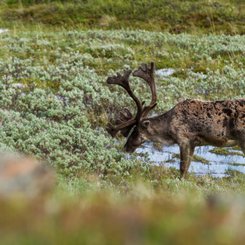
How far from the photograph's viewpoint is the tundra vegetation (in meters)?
3.07

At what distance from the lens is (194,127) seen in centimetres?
1309

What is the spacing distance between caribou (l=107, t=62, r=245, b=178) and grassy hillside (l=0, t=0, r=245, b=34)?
23870mm

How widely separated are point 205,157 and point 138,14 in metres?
28.3

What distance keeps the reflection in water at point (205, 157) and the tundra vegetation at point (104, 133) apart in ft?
1.65

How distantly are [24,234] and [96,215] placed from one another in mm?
356

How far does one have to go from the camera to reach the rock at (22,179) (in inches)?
129

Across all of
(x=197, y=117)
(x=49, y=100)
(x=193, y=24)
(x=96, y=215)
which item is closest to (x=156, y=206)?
(x=96, y=215)

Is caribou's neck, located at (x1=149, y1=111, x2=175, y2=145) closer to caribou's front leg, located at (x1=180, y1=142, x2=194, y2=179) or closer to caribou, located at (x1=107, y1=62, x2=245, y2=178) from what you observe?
caribou, located at (x1=107, y1=62, x2=245, y2=178)

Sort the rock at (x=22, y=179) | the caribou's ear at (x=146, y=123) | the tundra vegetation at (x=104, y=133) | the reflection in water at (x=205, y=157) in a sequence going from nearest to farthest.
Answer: the tundra vegetation at (x=104, y=133), the rock at (x=22, y=179), the caribou's ear at (x=146, y=123), the reflection in water at (x=205, y=157)

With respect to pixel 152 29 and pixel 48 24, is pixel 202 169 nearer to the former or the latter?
pixel 152 29

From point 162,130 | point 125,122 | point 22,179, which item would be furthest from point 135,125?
point 22,179

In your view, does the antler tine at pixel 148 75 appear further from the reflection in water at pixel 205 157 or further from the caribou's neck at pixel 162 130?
the reflection in water at pixel 205 157

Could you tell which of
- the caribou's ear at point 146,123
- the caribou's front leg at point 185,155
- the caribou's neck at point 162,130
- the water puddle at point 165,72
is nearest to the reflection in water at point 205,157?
the caribou's front leg at point 185,155

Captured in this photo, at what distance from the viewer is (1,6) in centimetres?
4831
